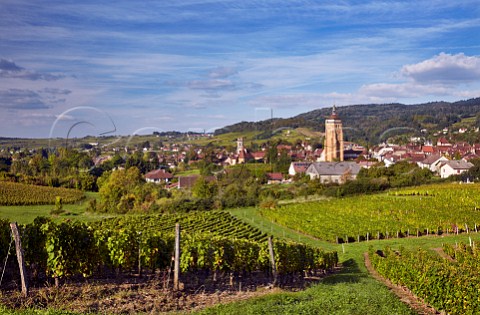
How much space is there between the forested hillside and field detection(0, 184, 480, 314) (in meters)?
93.2

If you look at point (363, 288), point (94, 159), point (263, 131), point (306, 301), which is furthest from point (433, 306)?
point (263, 131)

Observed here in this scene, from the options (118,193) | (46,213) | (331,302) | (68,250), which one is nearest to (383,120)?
(118,193)

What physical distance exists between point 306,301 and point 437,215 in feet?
96.5

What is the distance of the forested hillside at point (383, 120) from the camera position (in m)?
141

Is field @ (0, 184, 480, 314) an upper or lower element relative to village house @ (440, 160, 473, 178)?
lower

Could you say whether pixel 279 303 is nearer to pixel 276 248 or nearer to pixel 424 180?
pixel 276 248

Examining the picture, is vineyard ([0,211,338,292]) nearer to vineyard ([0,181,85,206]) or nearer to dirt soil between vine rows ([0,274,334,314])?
dirt soil between vine rows ([0,274,334,314])

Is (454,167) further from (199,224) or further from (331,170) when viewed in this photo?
(199,224)

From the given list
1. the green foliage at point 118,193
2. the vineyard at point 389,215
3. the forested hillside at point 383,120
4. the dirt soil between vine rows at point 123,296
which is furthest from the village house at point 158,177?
the forested hillside at point 383,120

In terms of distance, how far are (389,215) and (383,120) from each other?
5082 inches

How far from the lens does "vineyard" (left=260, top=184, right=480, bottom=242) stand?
108ft

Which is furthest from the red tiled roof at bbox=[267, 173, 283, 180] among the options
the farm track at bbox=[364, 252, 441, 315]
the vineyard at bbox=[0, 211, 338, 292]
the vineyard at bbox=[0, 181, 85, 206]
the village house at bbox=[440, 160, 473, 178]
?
the vineyard at bbox=[0, 211, 338, 292]

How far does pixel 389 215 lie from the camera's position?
39156 millimetres

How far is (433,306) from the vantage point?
487 inches
